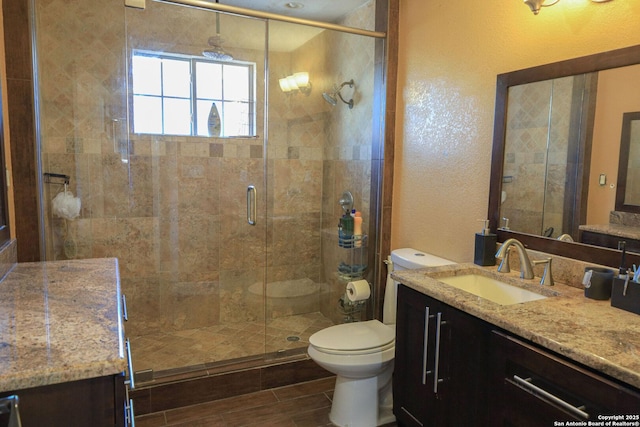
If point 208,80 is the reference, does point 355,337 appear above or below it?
below

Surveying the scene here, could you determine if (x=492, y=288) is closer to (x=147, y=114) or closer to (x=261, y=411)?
(x=261, y=411)

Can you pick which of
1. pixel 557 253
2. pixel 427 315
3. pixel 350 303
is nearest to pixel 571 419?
pixel 427 315

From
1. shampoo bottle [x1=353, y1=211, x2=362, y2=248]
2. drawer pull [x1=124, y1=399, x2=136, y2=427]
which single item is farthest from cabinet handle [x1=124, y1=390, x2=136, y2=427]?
shampoo bottle [x1=353, y1=211, x2=362, y2=248]

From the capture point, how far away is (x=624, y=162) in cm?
157

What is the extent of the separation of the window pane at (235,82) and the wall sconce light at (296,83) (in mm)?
285

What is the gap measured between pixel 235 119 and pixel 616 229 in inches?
102

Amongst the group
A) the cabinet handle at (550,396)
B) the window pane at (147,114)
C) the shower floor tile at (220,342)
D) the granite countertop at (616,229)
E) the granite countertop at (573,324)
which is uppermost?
the window pane at (147,114)

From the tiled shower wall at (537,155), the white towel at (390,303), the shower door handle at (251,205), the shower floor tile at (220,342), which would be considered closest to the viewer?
the tiled shower wall at (537,155)

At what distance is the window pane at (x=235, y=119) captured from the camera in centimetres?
325

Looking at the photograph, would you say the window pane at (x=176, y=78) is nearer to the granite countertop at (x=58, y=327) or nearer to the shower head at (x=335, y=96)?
the shower head at (x=335, y=96)

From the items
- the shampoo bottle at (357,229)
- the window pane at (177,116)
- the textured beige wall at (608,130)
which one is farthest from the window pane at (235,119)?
the textured beige wall at (608,130)

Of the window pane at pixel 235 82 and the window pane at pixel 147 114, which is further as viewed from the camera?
the window pane at pixel 235 82

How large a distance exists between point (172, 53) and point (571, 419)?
318cm

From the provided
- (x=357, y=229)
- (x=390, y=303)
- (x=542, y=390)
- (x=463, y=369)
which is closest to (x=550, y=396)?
(x=542, y=390)
